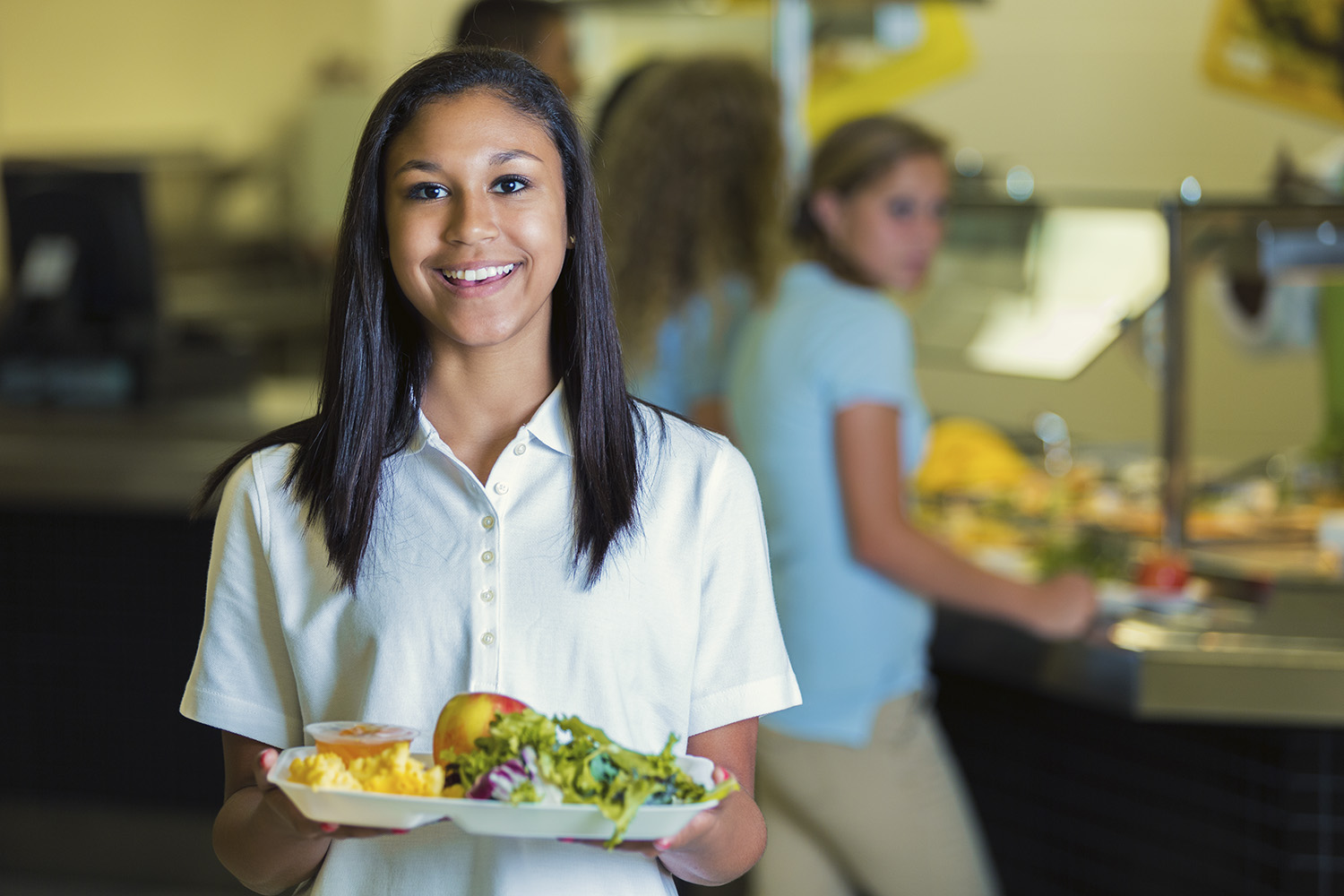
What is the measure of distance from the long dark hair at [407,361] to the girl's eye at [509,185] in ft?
0.21

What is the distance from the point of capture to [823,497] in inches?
85.7

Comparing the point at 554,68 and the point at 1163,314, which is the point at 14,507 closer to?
the point at 554,68

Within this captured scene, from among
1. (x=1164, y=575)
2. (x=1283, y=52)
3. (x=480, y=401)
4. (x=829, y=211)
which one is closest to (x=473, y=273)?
(x=480, y=401)

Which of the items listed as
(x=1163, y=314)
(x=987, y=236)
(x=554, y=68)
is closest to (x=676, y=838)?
(x=1163, y=314)

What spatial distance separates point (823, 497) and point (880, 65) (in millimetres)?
2329

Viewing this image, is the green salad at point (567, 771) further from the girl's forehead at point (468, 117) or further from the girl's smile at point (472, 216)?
the girl's forehead at point (468, 117)

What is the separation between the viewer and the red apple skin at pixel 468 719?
103 centimetres

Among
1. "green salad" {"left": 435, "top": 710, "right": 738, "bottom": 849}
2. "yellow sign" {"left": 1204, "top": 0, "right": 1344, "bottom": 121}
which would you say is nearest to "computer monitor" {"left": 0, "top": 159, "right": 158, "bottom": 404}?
"yellow sign" {"left": 1204, "top": 0, "right": 1344, "bottom": 121}

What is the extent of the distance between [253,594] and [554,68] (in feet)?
6.66

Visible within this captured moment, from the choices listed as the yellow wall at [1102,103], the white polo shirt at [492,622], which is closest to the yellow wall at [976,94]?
the yellow wall at [1102,103]

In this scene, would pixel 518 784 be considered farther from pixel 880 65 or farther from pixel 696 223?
pixel 880 65

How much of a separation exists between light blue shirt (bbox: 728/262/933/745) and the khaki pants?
0.10 feet

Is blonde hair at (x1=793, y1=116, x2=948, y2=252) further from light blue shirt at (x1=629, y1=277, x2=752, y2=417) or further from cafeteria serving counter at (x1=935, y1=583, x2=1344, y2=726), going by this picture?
cafeteria serving counter at (x1=935, y1=583, x2=1344, y2=726)

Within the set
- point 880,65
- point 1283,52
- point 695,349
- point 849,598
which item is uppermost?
point 880,65
